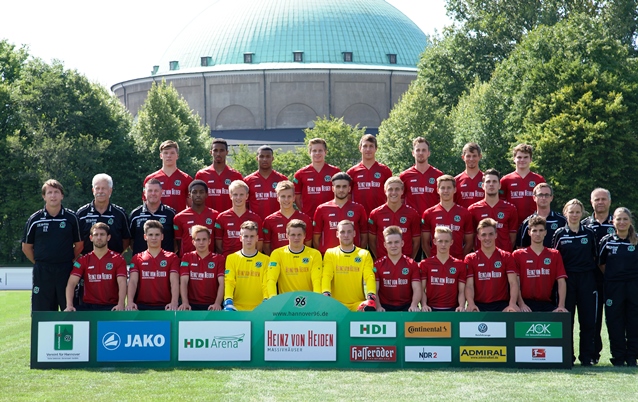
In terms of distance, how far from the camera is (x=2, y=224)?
4628 cm

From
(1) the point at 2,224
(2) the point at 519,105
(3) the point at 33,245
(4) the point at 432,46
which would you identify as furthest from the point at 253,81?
(3) the point at 33,245

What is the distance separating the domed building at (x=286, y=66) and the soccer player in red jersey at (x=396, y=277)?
60588 millimetres

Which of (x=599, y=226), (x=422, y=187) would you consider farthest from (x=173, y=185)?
(x=599, y=226)

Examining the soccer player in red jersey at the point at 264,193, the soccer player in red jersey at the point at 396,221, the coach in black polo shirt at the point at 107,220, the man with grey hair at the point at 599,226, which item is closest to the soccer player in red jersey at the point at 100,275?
the coach in black polo shirt at the point at 107,220

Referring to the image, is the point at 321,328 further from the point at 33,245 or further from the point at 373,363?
the point at 33,245

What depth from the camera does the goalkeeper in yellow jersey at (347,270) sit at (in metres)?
11.8

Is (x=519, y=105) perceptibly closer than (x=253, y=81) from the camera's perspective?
Yes

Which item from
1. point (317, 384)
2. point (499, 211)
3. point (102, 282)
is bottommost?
point (317, 384)

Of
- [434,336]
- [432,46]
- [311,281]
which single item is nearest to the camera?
[434,336]

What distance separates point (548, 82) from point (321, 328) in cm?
3180

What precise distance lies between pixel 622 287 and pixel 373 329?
361 cm

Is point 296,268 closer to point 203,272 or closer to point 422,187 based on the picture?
point 203,272

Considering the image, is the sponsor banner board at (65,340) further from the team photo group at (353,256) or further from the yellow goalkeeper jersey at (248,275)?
the yellow goalkeeper jersey at (248,275)

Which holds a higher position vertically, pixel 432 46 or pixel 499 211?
pixel 432 46
